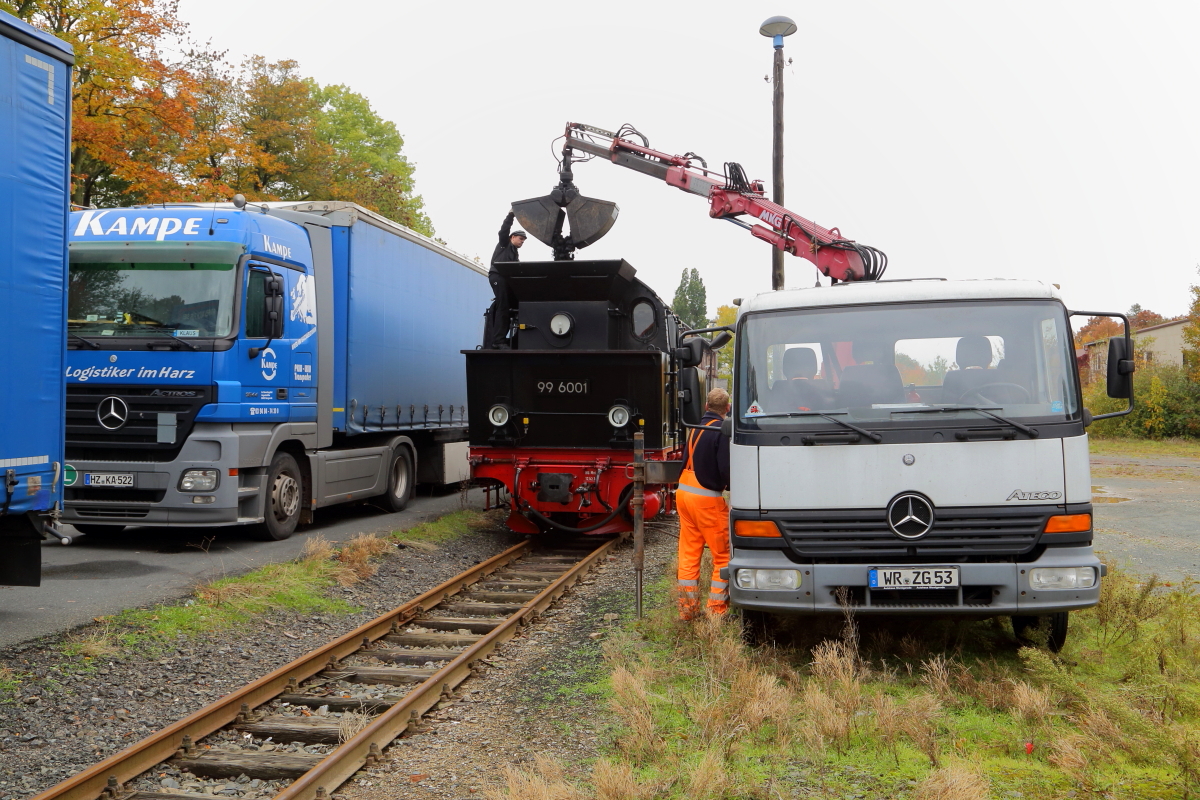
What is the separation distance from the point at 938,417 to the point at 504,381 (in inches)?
242

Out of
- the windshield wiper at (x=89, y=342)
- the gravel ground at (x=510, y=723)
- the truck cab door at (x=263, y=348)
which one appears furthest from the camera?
the truck cab door at (x=263, y=348)

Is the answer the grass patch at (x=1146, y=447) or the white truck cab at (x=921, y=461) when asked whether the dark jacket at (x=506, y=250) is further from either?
the grass patch at (x=1146, y=447)

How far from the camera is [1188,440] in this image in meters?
36.4

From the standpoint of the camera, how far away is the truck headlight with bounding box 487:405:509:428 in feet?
36.1

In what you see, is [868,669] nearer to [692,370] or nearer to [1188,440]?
[692,370]

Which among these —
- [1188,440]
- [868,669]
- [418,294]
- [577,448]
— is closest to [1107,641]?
[868,669]

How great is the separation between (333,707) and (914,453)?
3555mm

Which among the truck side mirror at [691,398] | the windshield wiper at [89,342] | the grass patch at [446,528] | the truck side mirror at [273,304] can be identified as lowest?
the grass patch at [446,528]

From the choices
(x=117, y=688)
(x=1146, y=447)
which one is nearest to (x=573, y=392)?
(x=117, y=688)

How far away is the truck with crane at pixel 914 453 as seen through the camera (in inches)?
217

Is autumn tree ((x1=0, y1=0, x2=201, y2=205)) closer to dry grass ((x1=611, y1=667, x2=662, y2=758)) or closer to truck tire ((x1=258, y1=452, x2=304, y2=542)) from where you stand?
truck tire ((x1=258, y1=452, x2=304, y2=542))

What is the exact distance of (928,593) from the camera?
559 centimetres

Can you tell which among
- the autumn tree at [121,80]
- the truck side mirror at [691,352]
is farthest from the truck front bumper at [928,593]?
the autumn tree at [121,80]

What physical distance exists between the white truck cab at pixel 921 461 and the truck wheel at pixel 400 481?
8.46m
